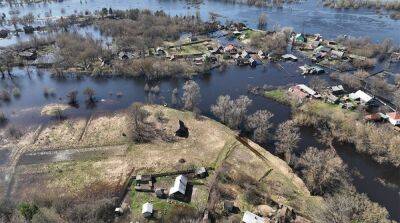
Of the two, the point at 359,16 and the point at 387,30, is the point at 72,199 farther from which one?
the point at 359,16

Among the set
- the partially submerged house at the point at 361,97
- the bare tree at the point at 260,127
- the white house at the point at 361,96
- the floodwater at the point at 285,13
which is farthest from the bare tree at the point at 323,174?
the floodwater at the point at 285,13

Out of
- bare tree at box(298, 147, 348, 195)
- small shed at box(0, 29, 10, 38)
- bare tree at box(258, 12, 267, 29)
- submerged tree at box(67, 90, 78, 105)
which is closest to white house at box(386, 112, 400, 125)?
bare tree at box(298, 147, 348, 195)

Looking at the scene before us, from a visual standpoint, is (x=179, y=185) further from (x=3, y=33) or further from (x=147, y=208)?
(x=3, y=33)

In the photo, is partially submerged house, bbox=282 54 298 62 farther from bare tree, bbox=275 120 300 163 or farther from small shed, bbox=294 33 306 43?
bare tree, bbox=275 120 300 163

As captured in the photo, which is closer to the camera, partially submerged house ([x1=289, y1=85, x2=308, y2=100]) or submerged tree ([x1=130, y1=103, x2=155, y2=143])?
submerged tree ([x1=130, y1=103, x2=155, y2=143])

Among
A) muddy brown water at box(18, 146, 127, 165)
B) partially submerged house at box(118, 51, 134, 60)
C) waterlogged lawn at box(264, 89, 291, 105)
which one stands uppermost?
partially submerged house at box(118, 51, 134, 60)

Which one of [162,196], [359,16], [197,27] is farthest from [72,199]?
[359,16]

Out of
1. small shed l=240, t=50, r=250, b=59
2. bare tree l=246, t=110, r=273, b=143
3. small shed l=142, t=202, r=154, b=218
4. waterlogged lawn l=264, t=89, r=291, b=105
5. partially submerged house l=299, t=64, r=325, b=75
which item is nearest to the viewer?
small shed l=142, t=202, r=154, b=218

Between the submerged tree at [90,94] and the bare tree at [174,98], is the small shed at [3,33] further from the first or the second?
the bare tree at [174,98]
